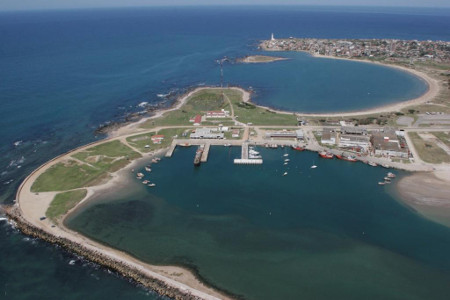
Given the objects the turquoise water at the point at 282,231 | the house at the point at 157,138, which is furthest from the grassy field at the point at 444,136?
the house at the point at 157,138

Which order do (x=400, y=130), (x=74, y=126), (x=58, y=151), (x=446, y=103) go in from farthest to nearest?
(x=446, y=103), (x=74, y=126), (x=400, y=130), (x=58, y=151)

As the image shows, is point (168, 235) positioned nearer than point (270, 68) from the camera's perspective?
Yes

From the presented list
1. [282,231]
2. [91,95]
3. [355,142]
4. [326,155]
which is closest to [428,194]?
[355,142]

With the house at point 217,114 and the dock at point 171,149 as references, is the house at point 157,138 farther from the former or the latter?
the house at point 217,114

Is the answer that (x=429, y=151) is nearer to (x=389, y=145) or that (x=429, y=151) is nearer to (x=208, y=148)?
(x=389, y=145)

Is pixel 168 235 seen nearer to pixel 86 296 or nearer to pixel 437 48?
pixel 86 296

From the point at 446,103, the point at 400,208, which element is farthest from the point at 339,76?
the point at 400,208
